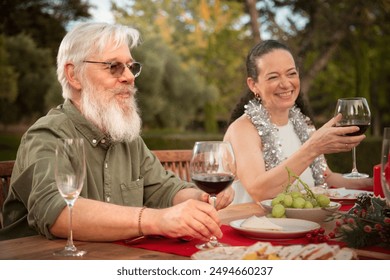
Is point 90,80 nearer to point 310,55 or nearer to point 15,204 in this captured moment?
point 15,204

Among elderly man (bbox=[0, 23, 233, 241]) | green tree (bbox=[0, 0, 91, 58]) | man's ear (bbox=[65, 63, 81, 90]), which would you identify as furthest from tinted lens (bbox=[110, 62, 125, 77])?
green tree (bbox=[0, 0, 91, 58])

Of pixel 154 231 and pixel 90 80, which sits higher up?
pixel 90 80

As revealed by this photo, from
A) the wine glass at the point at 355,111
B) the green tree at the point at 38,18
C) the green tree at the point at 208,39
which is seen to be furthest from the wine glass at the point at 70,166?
the green tree at the point at 208,39

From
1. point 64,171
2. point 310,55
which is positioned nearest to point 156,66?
point 310,55

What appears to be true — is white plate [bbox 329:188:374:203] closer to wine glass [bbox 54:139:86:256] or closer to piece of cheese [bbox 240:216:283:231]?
piece of cheese [bbox 240:216:283:231]

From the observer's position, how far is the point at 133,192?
6.63 feet

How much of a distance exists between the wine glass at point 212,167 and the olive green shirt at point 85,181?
361 millimetres

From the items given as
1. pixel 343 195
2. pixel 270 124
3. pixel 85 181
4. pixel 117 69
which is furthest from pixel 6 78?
pixel 343 195

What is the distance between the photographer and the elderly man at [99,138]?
1685 millimetres

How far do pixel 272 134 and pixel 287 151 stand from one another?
0.44 feet

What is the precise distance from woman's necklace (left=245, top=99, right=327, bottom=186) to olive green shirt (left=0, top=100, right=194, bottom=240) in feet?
2.04

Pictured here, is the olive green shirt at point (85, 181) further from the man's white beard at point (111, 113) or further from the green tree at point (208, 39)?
the green tree at point (208, 39)
